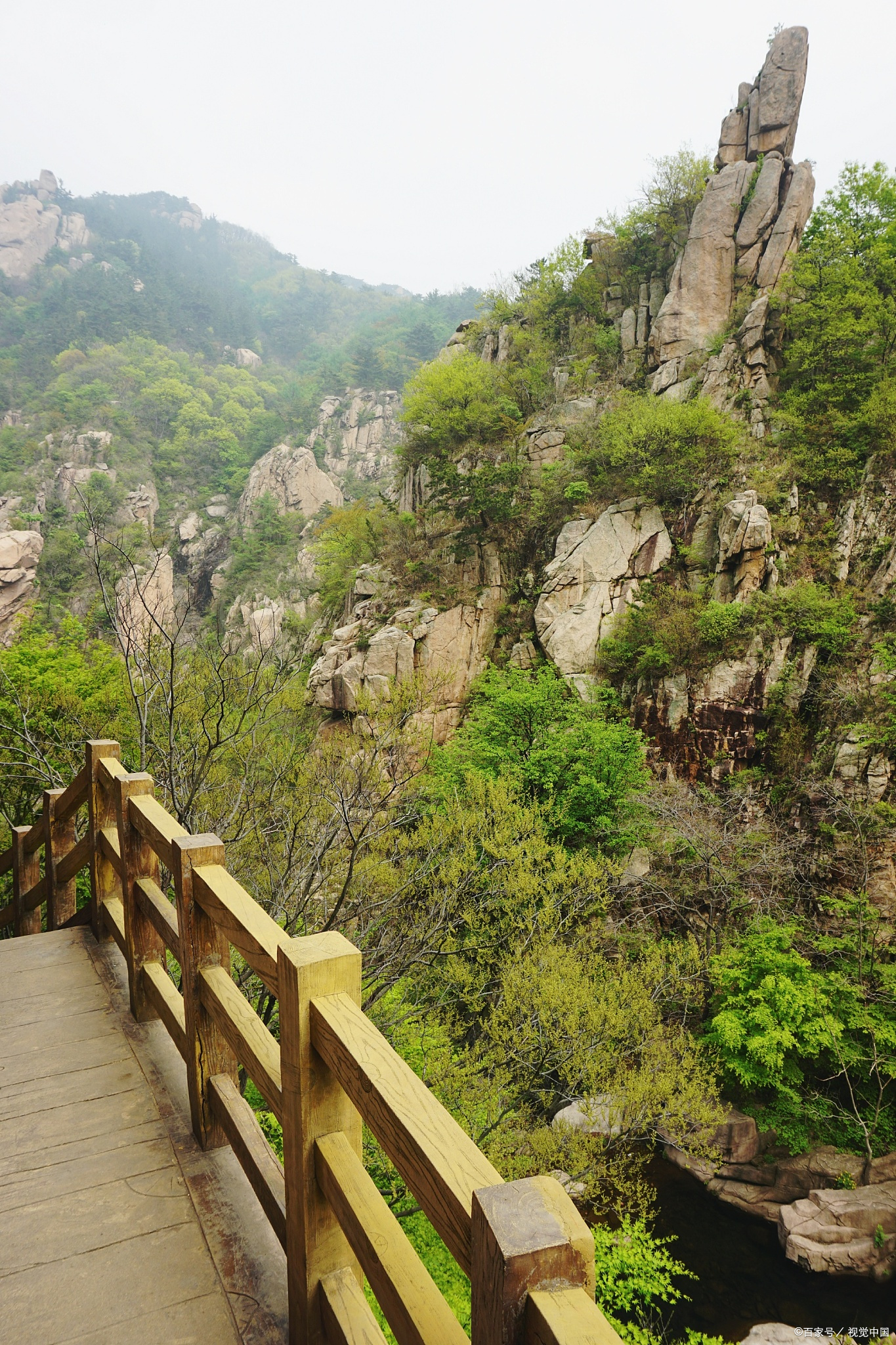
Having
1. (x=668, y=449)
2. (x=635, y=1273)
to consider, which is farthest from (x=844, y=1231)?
(x=668, y=449)

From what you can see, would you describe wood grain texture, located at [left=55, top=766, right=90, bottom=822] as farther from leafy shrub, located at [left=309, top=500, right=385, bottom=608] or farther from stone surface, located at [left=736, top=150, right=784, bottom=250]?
stone surface, located at [left=736, top=150, right=784, bottom=250]

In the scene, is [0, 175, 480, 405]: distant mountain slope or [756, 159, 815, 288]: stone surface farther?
[0, 175, 480, 405]: distant mountain slope

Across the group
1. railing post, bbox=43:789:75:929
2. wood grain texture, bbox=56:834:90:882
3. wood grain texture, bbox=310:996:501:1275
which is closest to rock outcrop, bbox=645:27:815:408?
railing post, bbox=43:789:75:929

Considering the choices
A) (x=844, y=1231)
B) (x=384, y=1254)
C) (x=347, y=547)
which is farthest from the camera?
(x=347, y=547)

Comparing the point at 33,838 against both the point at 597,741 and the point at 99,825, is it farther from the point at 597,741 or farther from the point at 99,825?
the point at 597,741

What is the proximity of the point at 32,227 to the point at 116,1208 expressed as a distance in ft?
283

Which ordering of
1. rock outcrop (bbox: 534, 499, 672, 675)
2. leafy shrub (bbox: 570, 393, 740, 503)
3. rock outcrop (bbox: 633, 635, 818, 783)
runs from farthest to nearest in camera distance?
1. rock outcrop (bbox: 534, 499, 672, 675)
2. leafy shrub (bbox: 570, 393, 740, 503)
3. rock outcrop (bbox: 633, 635, 818, 783)

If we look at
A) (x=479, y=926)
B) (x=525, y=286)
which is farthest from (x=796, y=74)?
(x=479, y=926)

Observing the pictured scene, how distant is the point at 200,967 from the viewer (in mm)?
1893

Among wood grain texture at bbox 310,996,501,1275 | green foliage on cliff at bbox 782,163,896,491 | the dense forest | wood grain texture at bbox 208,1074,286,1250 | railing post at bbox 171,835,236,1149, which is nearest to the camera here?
wood grain texture at bbox 310,996,501,1275

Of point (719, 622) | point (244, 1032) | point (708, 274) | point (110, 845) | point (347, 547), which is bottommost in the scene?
point (110, 845)

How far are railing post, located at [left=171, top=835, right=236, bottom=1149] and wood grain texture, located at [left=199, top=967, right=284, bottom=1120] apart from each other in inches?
1.8

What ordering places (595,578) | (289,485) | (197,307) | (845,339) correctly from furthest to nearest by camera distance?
(197,307)
(289,485)
(595,578)
(845,339)

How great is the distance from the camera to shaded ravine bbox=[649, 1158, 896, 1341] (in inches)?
310
